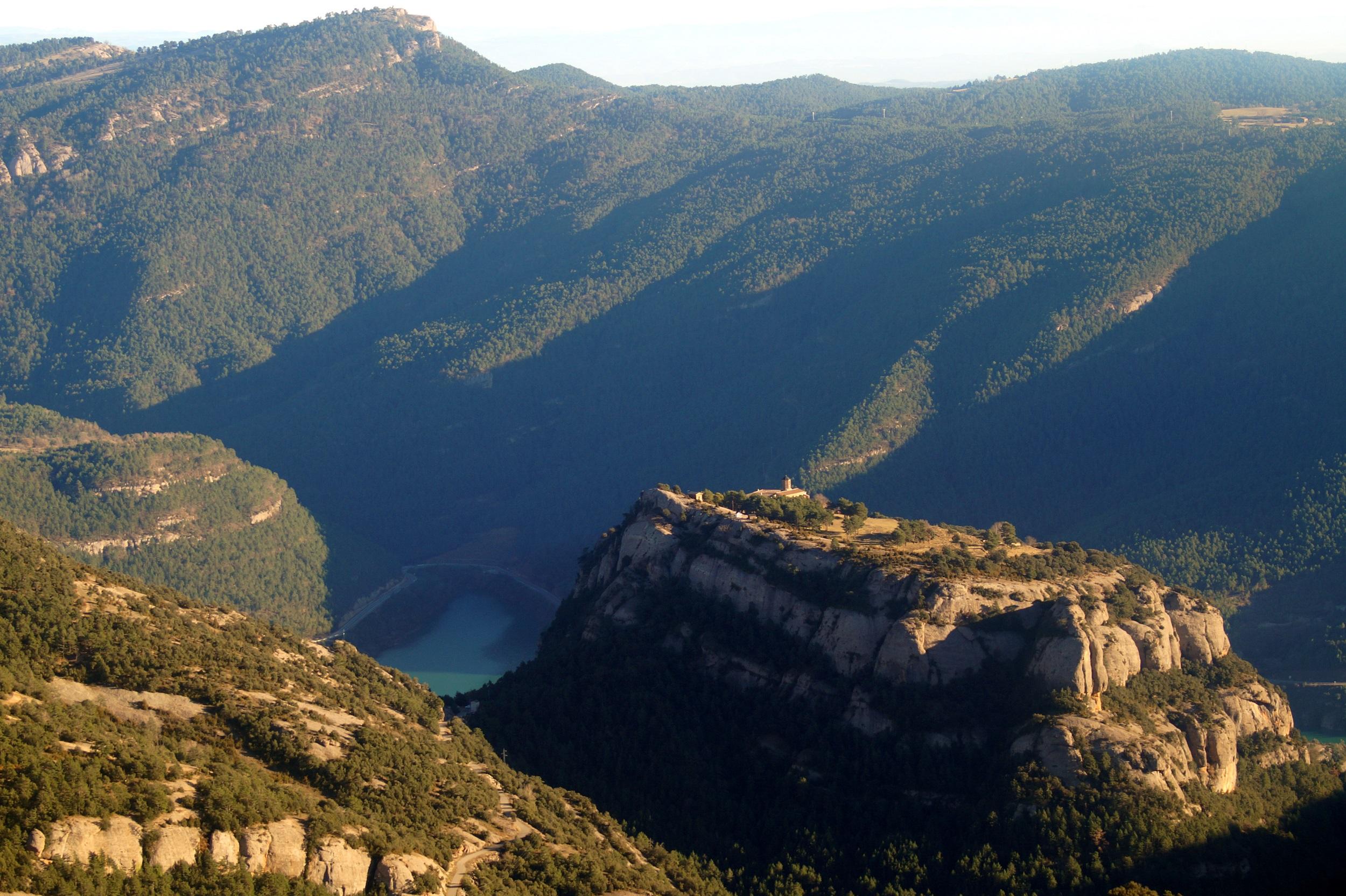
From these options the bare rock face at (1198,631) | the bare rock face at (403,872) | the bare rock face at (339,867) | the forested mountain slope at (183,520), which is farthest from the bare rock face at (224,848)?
the forested mountain slope at (183,520)

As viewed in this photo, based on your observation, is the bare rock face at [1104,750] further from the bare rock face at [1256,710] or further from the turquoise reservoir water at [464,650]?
the turquoise reservoir water at [464,650]

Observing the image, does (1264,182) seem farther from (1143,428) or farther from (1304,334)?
(1143,428)

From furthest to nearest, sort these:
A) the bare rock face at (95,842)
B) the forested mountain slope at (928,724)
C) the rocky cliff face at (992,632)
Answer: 1. the rocky cliff face at (992,632)
2. the forested mountain slope at (928,724)
3. the bare rock face at (95,842)

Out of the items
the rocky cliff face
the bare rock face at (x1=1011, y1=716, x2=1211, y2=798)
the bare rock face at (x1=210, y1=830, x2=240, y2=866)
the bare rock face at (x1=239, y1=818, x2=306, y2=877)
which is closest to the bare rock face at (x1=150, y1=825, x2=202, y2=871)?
the bare rock face at (x1=210, y1=830, x2=240, y2=866)

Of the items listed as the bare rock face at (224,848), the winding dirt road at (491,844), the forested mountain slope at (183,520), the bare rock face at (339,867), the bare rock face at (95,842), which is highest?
the bare rock face at (95,842)

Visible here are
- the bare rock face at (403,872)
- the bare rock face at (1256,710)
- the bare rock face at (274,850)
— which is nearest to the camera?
the bare rock face at (274,850)

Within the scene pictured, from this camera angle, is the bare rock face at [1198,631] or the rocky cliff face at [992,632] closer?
the rocky cliff face at [992,632]

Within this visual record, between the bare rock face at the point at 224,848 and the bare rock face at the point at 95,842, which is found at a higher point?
the bare rock face at the point at 95,842
